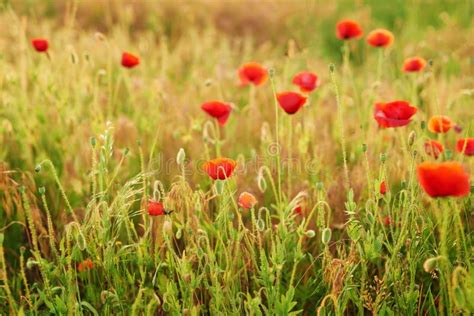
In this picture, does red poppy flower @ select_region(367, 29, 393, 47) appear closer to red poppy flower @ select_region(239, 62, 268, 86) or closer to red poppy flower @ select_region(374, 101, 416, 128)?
red poppy flower @ select_region(239, 62, 268, 86)

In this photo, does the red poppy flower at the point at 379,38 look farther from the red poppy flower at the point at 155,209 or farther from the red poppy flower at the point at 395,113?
the red poppy flower at the point at 155,209

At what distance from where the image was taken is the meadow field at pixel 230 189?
1.45 meters

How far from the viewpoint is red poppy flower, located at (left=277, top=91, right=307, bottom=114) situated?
1.72 meters

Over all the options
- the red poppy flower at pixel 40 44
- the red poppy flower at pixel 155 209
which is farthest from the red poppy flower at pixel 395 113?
the red poppy flower at pixel 40 44

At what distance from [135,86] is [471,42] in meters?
2.51

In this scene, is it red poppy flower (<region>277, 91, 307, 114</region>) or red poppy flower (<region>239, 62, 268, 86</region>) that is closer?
red poppy flower (<region>277, 91, 307, 114</region>)

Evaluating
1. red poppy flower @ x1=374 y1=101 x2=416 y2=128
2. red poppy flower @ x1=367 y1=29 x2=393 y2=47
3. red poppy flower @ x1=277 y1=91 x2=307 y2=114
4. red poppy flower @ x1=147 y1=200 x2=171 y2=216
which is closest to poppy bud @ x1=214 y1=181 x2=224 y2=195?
red poppy flower @ x1=147 y1=200 x2=171 y2=216

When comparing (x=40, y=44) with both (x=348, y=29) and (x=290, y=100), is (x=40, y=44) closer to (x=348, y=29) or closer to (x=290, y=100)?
(x=290, y=100)

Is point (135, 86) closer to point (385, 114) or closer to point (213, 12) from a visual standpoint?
point (385, 114)

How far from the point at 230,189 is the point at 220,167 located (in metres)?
0.17

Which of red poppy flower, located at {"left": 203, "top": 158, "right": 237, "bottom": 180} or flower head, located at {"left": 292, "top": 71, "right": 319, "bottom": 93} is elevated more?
flower head, located at {"left": 292, "top": 71, "right": 319, "bottom": 93}

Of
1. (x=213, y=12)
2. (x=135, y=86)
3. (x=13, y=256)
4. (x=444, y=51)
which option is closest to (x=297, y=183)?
(x=13, y=256)

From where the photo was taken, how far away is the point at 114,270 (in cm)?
151

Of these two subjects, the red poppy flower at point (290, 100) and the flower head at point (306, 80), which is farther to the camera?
the flower head at point (306, 80)
